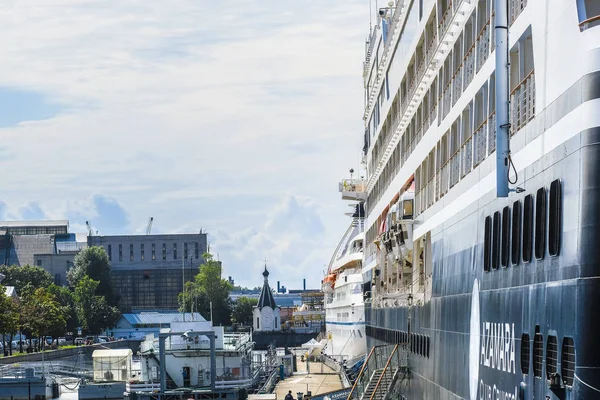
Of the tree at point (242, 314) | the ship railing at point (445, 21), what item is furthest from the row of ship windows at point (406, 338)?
the tree at point (242, 314)

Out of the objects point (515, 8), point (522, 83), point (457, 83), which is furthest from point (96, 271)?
point (522, 83)

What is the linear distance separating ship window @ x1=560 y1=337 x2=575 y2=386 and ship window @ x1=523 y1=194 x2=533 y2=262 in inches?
82.3

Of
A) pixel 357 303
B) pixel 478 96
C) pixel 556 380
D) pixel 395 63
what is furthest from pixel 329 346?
pixel 556 380

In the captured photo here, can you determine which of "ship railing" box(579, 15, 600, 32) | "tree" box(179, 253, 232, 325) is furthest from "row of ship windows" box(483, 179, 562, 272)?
"tree" box(179, 253, 232, 325)

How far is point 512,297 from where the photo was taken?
56.6 feet

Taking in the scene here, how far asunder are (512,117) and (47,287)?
496 ft

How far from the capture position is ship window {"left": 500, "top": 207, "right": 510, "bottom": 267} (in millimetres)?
17844

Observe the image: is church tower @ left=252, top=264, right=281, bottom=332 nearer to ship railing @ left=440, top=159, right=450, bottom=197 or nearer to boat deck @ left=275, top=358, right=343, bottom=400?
boat deck @ left=275, top=358, right=343, bottom=400

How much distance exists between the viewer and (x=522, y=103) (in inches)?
681

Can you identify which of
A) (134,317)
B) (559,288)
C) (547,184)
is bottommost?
(134,317)

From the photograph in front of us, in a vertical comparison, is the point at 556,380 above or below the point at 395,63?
below

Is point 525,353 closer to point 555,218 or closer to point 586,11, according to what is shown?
point 555,218

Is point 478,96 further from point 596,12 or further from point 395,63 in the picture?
point 395,63

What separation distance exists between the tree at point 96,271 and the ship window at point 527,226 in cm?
17080
